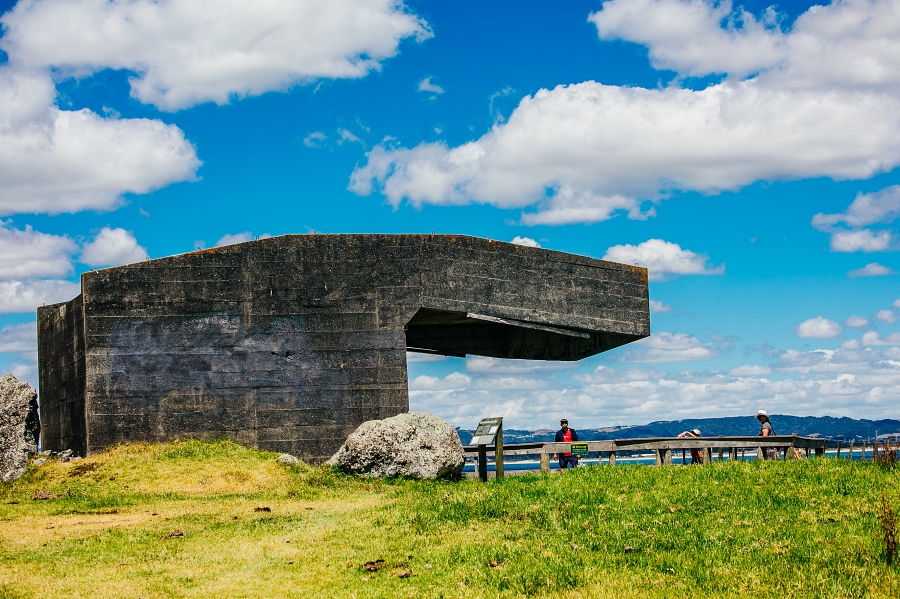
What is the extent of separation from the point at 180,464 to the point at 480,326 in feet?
37.7

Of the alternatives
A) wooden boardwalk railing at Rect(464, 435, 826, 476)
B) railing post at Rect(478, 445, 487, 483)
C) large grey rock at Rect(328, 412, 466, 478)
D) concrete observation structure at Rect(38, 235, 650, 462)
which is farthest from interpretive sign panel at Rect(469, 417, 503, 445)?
concrete observation structure at Rect(38, 235, 650, 462)

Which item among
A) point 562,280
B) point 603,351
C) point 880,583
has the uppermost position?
point 562,280

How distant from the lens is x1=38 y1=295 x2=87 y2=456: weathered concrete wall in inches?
967

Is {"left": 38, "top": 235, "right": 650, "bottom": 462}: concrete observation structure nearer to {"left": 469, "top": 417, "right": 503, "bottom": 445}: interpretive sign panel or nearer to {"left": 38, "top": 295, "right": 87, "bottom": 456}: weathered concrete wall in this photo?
{"left": 38, "top": 295, "right": 87, "bottom": 456}: weathered concrete wall

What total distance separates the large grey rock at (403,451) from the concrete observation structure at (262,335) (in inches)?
99.5

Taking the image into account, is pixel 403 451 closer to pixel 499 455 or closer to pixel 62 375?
pixel 499 455

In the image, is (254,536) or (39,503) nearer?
(254,536)

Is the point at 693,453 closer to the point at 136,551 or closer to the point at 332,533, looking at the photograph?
the point at 332,533

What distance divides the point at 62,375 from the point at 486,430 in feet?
44.2

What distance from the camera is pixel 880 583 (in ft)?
31.9

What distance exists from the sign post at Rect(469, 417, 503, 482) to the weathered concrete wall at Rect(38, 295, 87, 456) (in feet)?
34.5

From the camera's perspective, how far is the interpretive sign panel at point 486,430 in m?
19.6

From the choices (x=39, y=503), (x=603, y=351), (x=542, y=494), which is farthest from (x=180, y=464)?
(x=603, y=351)

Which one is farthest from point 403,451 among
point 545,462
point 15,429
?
point 15,429
